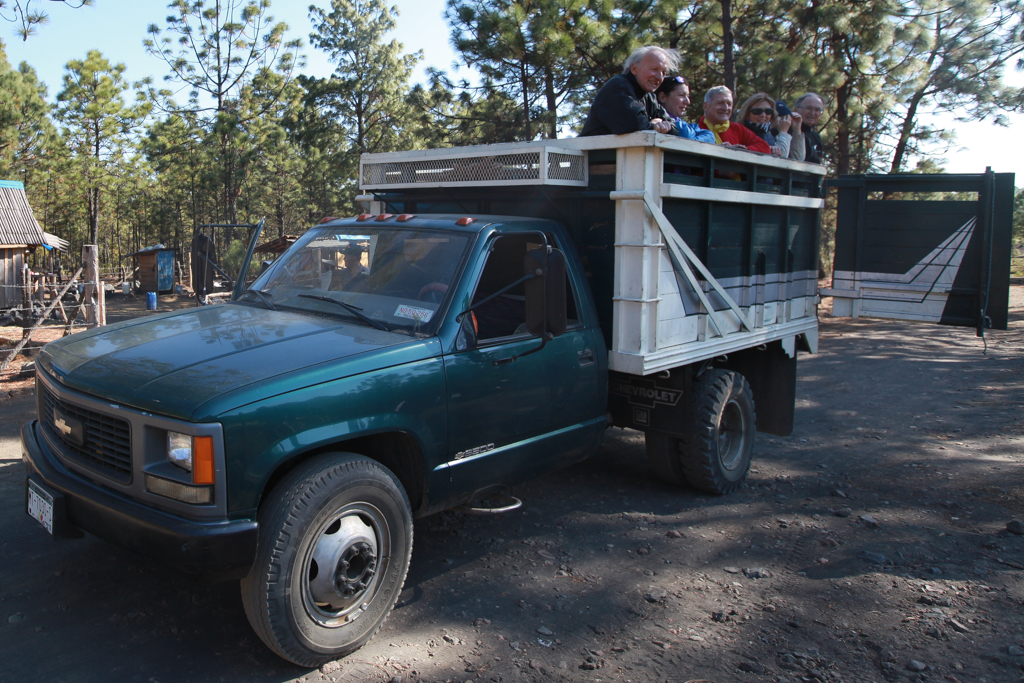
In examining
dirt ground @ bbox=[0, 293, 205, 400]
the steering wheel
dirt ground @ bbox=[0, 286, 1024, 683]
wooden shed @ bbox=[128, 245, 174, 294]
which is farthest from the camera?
wooden shed @ bbox=[128, 245, 174, 294]

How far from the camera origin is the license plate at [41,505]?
3.52 m

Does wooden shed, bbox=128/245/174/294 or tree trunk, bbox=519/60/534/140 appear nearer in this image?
tree trunk, bbox=519/60/534/140

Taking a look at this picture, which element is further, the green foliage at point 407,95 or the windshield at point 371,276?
the green foliage at point 407,95

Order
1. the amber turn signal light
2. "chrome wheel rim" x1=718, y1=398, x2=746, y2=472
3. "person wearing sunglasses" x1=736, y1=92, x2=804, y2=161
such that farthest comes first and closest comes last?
"person wearing sunglasses" x1=736, y1=92, x2=804, y2=161
"chrome wheel rim" x1=718, y1=398, x2=746, y2=472
the amber turn signal light

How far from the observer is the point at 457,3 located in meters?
14.0

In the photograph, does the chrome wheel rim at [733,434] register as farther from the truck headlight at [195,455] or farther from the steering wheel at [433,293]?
the truck headlight at [195,455]

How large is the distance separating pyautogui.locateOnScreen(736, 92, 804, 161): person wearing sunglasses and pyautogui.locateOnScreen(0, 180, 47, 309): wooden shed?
76.1 feet

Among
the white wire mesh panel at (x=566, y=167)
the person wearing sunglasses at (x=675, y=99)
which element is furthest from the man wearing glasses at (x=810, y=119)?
the white wire mesh panel at (x=566, y=167)

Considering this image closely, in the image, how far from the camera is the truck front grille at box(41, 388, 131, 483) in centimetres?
332

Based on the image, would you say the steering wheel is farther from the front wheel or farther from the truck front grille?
the truck front grille

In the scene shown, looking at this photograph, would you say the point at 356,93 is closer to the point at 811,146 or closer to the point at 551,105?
the point at 551,105

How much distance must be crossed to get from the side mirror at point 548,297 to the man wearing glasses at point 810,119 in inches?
186

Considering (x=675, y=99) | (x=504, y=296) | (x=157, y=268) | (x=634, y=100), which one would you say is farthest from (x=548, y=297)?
(x=157, y=268)

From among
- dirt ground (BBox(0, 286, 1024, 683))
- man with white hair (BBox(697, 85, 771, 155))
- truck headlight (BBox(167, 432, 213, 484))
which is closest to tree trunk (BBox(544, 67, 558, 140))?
man with white hair (BBox(697, 85, 771, 155))
